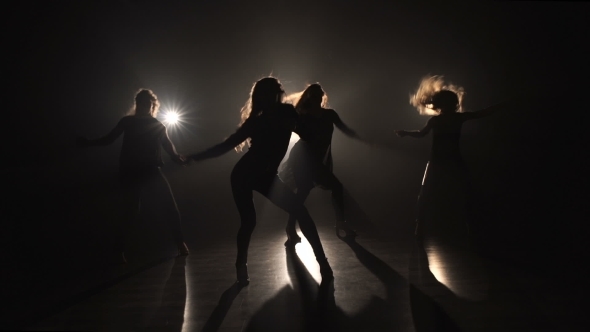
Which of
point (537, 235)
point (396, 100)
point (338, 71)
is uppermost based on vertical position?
point (338, 71)

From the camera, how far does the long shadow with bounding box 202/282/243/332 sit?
1591mm

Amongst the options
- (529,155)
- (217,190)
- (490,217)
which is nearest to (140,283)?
(490,217)

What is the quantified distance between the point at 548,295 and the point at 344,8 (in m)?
6.45

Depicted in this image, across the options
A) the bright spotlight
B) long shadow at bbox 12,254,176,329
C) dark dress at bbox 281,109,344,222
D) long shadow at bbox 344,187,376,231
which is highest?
the bright spotlight

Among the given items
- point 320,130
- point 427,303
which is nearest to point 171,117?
point 320,130

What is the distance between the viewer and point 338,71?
26.3 ft

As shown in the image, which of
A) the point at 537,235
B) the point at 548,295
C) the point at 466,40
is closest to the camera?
the point at 548,295

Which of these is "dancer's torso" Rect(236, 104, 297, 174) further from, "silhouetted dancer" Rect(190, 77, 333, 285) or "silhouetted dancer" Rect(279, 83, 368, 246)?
"silhouetted dancer" Rect(279, 83, 368, 246)

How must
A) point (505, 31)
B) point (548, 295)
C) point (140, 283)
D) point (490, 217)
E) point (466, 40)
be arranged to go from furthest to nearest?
point (466, 40)
point (505, 31)
point (490, 217)
point (140, 283)
point (548, 295)

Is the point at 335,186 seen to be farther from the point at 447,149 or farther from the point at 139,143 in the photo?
the point at 139,143

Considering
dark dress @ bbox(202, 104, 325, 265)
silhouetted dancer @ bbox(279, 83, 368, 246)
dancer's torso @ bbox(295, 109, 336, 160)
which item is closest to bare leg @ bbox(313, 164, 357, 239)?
silhouetted dancer @ bbox(279, 83, 368, 246)

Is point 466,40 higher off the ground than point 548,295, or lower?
higher

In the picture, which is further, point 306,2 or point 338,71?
point 338,71

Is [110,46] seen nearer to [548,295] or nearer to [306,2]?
[306,2]
